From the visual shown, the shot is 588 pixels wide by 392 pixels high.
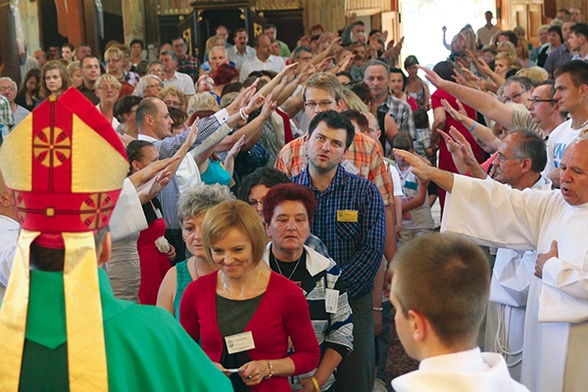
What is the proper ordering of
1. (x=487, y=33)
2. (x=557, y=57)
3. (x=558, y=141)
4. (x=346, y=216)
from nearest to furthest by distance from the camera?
(x=346, y=216) → (x=558, y=141) → (x=557, y=57) → (x=487, y=33)

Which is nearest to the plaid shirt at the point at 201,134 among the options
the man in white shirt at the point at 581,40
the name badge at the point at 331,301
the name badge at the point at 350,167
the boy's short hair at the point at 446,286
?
the name badge at the point at 350,167

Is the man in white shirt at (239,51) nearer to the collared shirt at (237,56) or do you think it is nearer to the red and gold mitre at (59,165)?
the collared shirt at (237,56)

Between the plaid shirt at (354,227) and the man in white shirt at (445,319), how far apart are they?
2.39 m

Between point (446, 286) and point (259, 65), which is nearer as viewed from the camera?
point (446, 286)

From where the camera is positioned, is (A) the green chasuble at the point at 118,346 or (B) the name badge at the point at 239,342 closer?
(A) the green chasuble at the point at 118,346

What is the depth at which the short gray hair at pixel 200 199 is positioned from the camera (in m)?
4.22

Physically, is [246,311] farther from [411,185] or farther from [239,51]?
[239,51]

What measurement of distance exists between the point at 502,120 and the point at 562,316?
2606mm

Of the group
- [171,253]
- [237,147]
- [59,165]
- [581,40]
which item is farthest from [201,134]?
[581,40]

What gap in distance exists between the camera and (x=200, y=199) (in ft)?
14.0

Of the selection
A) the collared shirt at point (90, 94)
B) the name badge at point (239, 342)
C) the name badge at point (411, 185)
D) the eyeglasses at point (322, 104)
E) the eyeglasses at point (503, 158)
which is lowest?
the name badge at point (239, 342)

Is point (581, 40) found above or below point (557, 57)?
above

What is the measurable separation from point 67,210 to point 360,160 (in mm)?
3469

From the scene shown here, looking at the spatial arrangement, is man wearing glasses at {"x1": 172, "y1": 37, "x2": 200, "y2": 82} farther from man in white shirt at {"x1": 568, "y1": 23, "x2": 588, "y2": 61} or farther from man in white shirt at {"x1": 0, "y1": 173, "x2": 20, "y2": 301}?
man in white shirt at {"x1": 0, "y1": 173, "x2": 20, "y2": 301}
